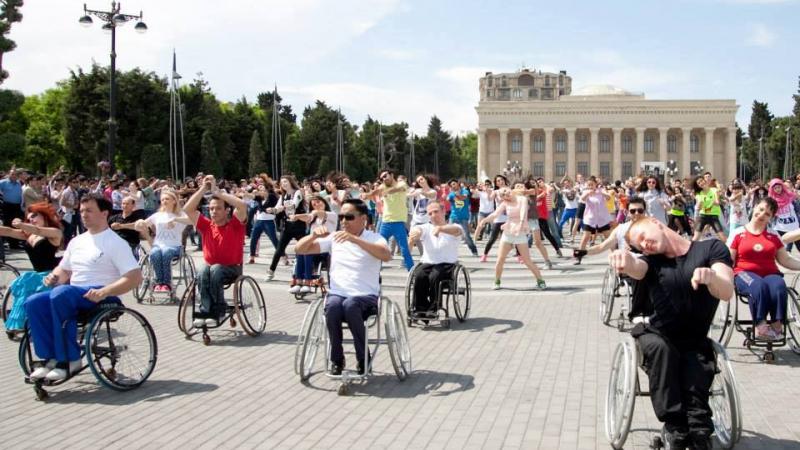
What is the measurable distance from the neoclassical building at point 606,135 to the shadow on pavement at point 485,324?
9140 cm

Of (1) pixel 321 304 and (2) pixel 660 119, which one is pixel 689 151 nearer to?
(2) pixel 660 119

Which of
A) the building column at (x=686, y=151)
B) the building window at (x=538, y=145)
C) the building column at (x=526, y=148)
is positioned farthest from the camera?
the building window at (x=538, y=145)

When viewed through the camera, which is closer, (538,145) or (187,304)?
(187,304)

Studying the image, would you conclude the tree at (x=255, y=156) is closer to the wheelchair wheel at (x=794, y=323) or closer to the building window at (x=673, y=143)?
the building window at (x=673, y=143)

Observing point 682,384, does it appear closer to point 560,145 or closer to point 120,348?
point 120,348

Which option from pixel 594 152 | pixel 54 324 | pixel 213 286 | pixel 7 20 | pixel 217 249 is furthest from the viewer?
pixel 594 152

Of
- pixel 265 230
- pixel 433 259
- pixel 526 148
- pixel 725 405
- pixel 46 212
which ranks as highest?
pixel 526 148

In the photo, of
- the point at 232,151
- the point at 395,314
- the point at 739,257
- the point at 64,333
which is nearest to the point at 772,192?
the point at 739,257

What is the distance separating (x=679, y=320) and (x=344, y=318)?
10.4ft

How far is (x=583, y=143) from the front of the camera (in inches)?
A: 4358

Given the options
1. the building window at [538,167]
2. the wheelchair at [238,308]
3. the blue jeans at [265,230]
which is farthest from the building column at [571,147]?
the wheelchair at [238,308]

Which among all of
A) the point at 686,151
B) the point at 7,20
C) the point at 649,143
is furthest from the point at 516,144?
the point at 7,20

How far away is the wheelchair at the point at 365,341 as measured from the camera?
282 inches

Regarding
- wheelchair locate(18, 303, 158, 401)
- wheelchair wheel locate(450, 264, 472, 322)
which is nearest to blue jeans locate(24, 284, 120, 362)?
wheelchair locate(18, 303, 158, 401)
